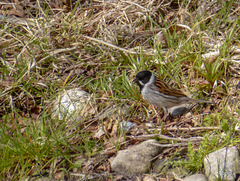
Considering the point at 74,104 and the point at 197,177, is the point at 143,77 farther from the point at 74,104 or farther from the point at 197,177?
the point at 197,177

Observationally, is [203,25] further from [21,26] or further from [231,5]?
[21,26]

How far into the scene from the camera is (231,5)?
17.2 ft

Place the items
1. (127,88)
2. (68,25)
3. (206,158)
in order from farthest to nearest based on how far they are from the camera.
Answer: (68,25)
(127,88)
(206,158)

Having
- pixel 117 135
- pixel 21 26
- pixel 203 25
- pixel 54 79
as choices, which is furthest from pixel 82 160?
pixel 21 26

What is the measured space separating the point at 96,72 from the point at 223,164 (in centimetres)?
274

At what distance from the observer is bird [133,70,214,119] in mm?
4289

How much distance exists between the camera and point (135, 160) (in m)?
3.73

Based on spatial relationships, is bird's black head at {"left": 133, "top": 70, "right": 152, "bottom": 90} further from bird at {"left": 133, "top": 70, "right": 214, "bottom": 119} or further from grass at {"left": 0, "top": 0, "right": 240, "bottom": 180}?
grass at {"left": 0, "top": 0, "right": 240, "bottom": 180}

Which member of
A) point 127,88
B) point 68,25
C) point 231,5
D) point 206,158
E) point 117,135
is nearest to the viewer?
point 206,158

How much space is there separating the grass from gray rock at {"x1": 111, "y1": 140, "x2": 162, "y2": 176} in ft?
0.71

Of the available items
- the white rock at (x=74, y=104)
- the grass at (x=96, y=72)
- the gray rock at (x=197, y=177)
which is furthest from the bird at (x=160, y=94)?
the gray rock at (x=197, y=177)

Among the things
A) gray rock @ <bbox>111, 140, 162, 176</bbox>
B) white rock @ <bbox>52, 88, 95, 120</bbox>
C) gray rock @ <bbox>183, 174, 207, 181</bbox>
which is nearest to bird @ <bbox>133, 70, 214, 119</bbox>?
gray rock @ <bbox>111, 140, 162, 176</bbox>

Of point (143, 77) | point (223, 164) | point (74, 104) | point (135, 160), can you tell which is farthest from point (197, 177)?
point (74, 104)

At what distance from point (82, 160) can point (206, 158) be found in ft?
5.02
